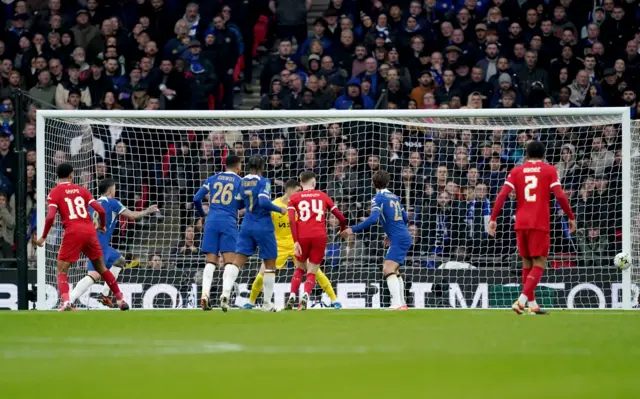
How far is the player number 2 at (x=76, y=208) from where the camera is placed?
14.3m

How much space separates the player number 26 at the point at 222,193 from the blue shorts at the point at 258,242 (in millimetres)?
473

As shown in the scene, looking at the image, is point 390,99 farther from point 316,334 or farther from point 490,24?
point 316,334

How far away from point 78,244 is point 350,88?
19.8 ft

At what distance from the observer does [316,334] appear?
9406 mm

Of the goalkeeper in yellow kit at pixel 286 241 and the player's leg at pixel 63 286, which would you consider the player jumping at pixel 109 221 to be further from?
the goalkeeper in yellow kit at pixel 286 241

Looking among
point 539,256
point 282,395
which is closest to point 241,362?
point 282,395

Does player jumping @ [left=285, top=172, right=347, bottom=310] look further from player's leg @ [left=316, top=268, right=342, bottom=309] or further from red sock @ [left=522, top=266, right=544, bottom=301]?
red sock @ [left=522, top=266, right=544, bottom=301]

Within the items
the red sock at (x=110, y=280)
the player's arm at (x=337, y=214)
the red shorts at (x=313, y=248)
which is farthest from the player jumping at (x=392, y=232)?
the red sock at (x=110, y=280)

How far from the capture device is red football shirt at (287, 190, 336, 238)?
14680mm

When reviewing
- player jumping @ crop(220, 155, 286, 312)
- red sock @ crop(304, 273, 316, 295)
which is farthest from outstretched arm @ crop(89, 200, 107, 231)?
red sock @ crop(304, 273, 316, 295)

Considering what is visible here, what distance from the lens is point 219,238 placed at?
1422cm

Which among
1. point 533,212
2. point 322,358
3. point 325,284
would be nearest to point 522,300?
point 533,212

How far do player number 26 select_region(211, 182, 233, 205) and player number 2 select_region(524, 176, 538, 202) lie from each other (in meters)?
3.80

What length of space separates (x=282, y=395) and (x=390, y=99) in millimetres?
13466
